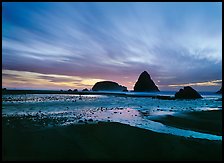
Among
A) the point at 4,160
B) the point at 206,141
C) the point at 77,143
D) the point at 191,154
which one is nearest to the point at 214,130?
the point at 206,141

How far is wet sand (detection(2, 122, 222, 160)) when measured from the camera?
9.43 m

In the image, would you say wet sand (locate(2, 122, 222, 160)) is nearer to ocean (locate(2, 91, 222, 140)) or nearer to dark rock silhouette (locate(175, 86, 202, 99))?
ocean (locate(2, 91, 222, 140))

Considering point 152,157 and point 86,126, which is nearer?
point 152,157

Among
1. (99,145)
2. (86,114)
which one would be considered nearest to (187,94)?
(86,114)

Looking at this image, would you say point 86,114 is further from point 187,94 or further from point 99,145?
point 187,94

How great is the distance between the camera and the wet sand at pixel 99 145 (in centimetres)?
943

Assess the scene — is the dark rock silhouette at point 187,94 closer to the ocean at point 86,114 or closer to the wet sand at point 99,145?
the ocean at point 86,114

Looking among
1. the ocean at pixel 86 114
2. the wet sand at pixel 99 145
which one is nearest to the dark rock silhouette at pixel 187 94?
the ocean at pixel 86 114

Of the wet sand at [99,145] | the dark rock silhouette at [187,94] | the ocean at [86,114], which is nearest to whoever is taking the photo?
the wet sand at [99,145]

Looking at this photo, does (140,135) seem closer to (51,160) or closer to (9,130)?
(51,160)

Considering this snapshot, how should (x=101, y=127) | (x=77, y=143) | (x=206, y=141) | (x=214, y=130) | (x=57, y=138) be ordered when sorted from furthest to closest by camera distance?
(x=214, y=130) → (x=101, y=127) → (x=206, y=141) → (x=57, y=138) → (x=77, y=143)

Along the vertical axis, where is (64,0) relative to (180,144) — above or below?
above

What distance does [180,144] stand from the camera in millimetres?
11695

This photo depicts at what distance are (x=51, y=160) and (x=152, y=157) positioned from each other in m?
5.34
